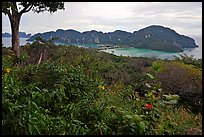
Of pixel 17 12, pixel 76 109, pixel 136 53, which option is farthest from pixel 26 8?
pixel 76 109

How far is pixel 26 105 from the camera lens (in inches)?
136

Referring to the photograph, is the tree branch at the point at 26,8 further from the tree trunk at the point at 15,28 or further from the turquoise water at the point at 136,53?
the turquoise water at the point at 136,53

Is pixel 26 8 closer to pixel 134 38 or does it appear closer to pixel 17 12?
pixel 17 12

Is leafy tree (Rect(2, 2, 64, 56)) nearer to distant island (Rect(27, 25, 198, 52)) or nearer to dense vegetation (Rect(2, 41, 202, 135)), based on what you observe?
distant island (Rect(27, 25, 198, 52))

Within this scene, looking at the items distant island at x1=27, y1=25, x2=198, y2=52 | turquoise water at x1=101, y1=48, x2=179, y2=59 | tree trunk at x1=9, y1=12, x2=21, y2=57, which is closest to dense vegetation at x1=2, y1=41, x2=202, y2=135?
tree trunk at x1=9, y1=12, x2=21, y2=57

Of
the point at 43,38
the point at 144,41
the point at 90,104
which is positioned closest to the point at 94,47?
the point at 43,38

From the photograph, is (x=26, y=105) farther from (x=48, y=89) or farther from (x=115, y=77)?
(x=115, y=77)

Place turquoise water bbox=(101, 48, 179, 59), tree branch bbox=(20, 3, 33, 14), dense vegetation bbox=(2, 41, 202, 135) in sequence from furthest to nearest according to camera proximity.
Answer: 1. turquoise water bbox=(101, 48, 179, 59)
2. tree branch bbox=(20, 3, 33, 14)
3. dense vegetation bbox=(2, 41, 202, 135)

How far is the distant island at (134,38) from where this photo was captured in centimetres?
1153

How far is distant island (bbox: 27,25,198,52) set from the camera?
11532mm

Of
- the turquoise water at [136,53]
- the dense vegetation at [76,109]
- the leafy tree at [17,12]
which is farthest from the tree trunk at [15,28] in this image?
the dense vegetation at [76,109]

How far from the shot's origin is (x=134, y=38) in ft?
50.2

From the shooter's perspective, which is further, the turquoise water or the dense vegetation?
the turquoise water

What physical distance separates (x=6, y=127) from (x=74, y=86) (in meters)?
1.74
